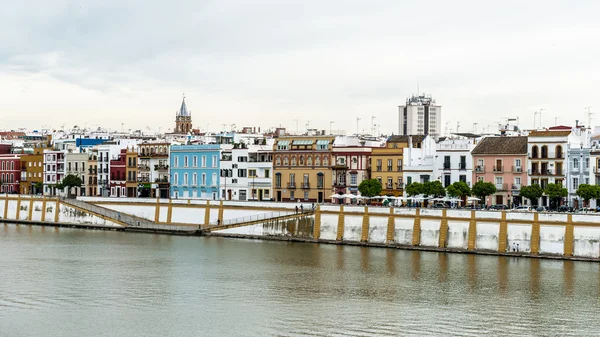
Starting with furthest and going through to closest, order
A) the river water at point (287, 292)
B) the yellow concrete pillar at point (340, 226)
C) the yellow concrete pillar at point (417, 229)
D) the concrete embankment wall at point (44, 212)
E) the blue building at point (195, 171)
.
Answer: the blue building at point (195, 171) < the concrete embankment wall at point (44, 212) < the yellow concrete pillar at point (340, 226) < the yellow concrete pillar at point (417, 229) < the river water at point (287, 292)

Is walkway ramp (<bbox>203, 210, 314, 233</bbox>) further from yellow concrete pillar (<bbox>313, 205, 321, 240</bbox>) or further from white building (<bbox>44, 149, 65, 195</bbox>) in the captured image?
white building (<bbox>44, 149, 65, 195</bbox>)

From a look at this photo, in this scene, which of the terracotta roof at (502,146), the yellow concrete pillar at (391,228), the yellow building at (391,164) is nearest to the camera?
the yellow concrete pillar at (391,228)

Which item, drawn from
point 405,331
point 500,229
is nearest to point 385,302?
point 405,331

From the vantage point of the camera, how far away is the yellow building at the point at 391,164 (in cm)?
8969

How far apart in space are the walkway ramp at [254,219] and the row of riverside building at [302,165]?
9.96 m

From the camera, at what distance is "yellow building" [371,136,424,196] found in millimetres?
89688

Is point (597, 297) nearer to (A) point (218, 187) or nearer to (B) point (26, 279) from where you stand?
(B) point (26, 279)

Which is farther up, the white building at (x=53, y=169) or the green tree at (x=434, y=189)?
the white building at (x=53, y=169)

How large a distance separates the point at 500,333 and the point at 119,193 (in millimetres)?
66569

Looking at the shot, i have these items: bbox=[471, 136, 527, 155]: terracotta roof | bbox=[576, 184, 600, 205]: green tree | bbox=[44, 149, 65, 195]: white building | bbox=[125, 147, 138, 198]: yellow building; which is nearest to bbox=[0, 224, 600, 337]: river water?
bbox=[576, 184, 600, 205]: green tree

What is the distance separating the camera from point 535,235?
6700 cm

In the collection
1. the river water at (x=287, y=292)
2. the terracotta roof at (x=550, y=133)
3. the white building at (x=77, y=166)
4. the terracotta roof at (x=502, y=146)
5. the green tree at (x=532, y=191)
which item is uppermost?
the terracotta roof at (x=550, y=133)

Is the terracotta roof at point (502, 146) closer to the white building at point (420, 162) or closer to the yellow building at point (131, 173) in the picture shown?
the white building at point (420, 162)

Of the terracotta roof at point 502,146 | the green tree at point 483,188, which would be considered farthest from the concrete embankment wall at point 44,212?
the terracotta roof at point 502,146
